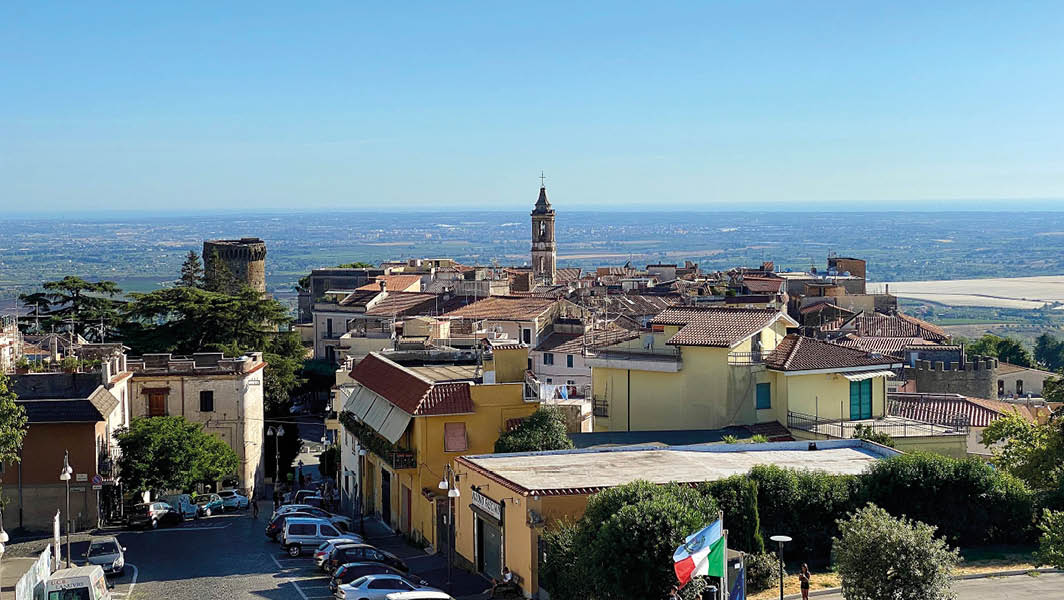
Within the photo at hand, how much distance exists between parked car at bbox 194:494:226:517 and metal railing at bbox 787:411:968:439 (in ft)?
63.8

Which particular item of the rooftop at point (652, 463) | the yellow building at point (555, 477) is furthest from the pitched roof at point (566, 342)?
the yellow building at point (555, 477)

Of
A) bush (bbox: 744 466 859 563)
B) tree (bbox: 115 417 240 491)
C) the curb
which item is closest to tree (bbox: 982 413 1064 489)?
the curb

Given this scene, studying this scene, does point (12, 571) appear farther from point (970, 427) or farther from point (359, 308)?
point (359, 308)

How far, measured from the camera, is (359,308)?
101 meters

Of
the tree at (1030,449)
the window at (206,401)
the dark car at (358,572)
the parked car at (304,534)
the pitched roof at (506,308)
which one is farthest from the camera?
the pitched roof at (506,308)

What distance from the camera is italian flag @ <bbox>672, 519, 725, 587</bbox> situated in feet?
74.8

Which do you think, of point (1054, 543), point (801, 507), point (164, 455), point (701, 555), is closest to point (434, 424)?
point (801, 507)

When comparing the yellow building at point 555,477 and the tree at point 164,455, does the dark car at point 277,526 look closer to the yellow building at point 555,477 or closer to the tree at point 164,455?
the yellow building at point 555,477

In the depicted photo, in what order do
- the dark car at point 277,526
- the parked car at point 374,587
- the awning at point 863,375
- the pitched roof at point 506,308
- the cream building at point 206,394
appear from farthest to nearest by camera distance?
the pitched roof at point 506,308 → the cream building at point 206,394 → the awning at point 863,375 → the dark car at point 277,526 → the parked car at point 374,587

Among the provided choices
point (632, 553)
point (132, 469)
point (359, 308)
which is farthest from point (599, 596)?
point (359, 308)

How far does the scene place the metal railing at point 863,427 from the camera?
4275 cm

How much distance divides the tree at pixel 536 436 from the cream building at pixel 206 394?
67.2 ft

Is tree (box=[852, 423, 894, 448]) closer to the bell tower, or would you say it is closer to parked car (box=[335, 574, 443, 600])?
parked car (box=[335, 574, 443, 600])

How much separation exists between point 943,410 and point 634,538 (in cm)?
2860
